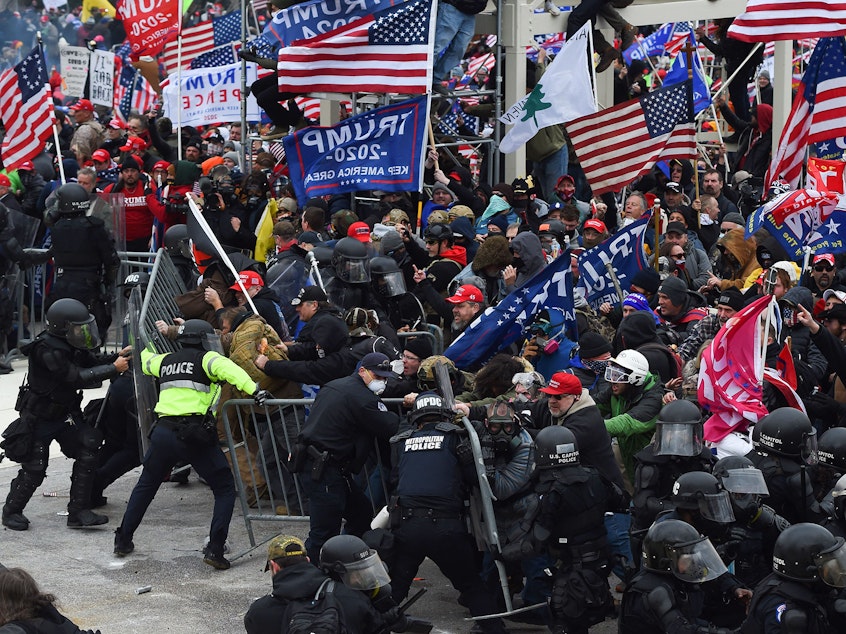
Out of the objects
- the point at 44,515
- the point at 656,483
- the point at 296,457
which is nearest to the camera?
the point at 656,483

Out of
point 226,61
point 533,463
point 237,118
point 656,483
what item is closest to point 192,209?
point 533,463

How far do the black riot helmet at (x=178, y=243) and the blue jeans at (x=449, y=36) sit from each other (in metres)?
3.32

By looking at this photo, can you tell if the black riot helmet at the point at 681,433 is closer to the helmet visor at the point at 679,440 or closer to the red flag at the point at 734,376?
the helmet visor at the point at 679,440

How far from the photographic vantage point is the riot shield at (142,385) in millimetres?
10773

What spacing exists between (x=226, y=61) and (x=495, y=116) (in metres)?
5.97

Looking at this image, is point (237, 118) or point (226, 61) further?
point (226, 61)

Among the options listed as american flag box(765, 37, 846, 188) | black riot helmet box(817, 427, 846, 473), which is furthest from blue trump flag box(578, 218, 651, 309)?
black riot helmet box(817, 427, 846, 473)

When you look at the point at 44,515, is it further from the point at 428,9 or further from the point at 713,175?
the point at 713,175

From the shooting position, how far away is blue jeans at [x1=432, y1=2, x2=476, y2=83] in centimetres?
1472

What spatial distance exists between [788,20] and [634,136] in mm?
1671

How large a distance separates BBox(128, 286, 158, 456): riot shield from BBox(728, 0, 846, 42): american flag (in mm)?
5804

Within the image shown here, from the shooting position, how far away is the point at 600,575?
8375 mm

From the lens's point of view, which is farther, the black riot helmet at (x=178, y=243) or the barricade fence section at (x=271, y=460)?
the black riot helmet at (x=178, y=243)

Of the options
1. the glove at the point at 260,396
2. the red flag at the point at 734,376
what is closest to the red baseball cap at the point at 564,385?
the red flag at the point at 734,376
